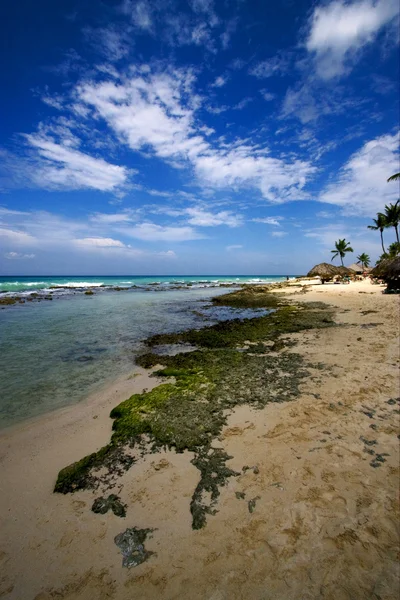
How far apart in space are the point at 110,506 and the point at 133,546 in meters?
0.70

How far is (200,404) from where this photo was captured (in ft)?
20.3

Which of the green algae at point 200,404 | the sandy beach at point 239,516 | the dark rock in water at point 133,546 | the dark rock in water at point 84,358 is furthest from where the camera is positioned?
the dark rock in water at point 84,358

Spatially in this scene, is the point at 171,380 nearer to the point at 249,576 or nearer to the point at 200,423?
the point at 200,423

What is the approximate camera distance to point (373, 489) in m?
3.55

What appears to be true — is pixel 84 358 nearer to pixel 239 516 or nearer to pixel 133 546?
pixel 133 546

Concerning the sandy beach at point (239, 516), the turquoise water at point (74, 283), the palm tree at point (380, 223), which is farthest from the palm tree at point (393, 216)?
the sandy beach at point (239, 516)

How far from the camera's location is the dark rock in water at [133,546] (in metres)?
2.94

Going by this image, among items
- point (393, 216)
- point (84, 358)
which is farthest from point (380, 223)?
point (84, 358)

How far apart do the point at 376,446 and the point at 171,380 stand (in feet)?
17.0

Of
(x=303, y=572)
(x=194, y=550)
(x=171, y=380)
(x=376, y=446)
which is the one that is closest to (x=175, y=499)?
(x=194, y=550)

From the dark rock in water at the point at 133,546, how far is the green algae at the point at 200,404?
63 centimetres

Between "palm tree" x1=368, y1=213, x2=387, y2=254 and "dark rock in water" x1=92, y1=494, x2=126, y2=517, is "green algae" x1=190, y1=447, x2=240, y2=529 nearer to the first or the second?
"dark rock in water" x1=92, y1=494, x2=126, y2=517

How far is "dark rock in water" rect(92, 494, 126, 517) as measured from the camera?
356 cm

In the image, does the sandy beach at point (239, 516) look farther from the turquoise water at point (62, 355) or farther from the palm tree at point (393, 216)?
the palm tree at point (393, 216)
